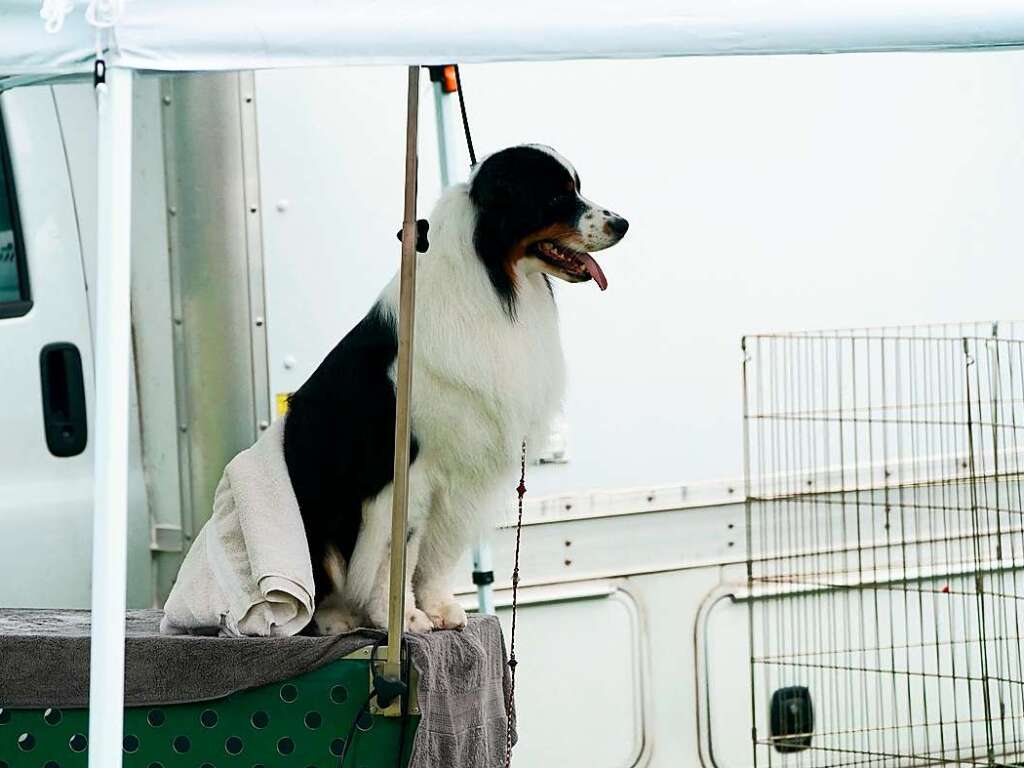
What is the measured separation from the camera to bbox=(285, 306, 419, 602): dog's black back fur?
2787 mm

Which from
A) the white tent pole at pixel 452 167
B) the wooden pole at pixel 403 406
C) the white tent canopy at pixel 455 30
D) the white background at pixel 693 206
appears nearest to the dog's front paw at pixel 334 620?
the wooden pole at pixel 403 406

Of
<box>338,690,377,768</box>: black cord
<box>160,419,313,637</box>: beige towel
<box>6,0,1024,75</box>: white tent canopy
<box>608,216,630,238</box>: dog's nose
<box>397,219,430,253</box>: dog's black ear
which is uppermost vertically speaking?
<box>6,0,1024,75</box>: white tent canopy

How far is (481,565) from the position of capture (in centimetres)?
347

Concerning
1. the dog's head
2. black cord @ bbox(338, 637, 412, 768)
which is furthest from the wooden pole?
the dog's head

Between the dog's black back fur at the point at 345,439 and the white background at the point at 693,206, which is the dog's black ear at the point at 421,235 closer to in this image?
the dog's black back fur at the point at 345,439

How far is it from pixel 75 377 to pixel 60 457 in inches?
7.2

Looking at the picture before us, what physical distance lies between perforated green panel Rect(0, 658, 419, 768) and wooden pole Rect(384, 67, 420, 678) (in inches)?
4.5

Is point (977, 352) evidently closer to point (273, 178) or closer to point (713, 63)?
point (713, 63)

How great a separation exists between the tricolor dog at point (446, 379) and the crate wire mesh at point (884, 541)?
122 centimetres

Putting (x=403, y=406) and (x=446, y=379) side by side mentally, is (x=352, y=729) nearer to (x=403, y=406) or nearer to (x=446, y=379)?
(x=403, y=406)

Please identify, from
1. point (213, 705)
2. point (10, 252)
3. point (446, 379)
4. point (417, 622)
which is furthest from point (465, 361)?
point (10, 252)

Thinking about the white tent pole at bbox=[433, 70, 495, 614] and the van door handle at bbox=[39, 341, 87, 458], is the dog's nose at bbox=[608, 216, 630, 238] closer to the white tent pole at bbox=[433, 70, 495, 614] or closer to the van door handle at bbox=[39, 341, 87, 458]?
the white tent pole at bbox=[433, 70, 495, 614]

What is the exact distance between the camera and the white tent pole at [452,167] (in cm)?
346

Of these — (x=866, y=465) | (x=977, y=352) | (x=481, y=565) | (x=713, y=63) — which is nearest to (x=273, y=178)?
(x=481, y=565)
